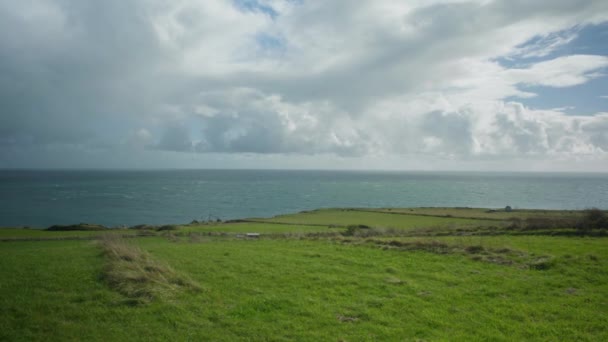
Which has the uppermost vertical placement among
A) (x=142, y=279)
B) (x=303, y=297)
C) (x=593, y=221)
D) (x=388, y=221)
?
(x=593, y=221)

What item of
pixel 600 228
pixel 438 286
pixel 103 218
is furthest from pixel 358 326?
pixel 103 218

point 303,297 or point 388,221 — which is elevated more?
point 303,297

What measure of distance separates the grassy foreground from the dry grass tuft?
5cm

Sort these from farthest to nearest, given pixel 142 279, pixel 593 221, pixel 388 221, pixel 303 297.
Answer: pixel 388 221, pixel 593 221, pixel 142 279, pixel 303 297

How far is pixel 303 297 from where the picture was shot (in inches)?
522

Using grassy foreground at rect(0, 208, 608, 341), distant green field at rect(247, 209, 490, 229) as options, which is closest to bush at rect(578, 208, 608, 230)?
grassy foreground at rect(0, 208, 608, 341)

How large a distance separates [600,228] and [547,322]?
30940 mm

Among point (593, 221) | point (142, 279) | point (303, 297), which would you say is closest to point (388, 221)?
point (593, 221)

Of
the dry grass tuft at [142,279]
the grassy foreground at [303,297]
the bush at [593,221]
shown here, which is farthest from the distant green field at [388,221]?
the dry grass tuft at [142,279]

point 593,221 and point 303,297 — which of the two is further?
point 593,221

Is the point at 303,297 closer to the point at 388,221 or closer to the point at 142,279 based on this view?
the point at 142,279

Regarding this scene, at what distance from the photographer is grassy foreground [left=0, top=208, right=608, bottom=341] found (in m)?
10.3

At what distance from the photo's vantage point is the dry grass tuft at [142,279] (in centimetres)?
1288

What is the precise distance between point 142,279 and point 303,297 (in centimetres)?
709
